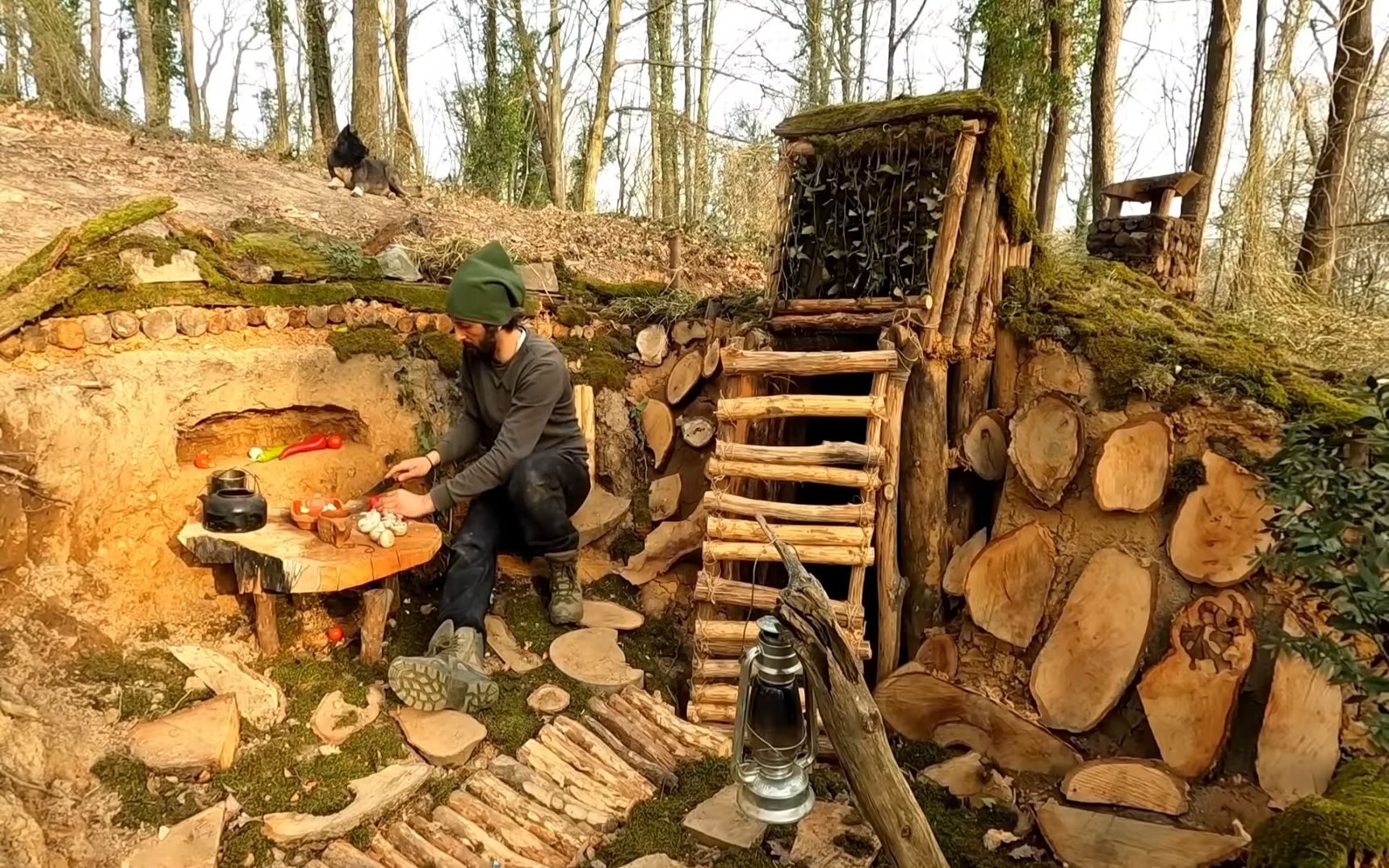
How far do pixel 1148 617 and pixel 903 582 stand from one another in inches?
47.1

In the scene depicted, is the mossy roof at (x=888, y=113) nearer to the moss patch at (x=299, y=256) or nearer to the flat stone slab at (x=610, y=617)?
the moss patch at (x=299, y=256)

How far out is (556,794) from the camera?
3473 millimetres

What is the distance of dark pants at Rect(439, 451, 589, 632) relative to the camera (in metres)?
4.19

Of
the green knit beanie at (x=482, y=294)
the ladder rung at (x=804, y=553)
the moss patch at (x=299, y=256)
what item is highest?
the moss patch at (x=299, y=256)

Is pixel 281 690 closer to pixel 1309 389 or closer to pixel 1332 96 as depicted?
pixel 1309 389

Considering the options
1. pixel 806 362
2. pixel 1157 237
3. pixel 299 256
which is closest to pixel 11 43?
pixel 299 256

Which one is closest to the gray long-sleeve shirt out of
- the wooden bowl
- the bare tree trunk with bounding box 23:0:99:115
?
the wooden bowl

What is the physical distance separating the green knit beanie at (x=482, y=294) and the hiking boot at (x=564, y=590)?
1397mm

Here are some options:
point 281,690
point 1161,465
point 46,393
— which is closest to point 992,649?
point 1161,465

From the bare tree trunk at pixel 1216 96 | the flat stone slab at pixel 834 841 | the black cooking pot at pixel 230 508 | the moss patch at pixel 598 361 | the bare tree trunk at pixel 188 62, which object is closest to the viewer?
the flat stone slab at pixel 834 841

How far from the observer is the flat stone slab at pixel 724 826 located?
3.17 meters

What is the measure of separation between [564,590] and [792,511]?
140 centimetres

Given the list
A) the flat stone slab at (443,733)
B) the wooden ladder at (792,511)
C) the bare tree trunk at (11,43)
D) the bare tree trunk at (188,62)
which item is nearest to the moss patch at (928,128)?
the wooden ladder at (792,511)

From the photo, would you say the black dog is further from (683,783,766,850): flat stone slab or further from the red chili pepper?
(683,783,766,850): flat stone slab
